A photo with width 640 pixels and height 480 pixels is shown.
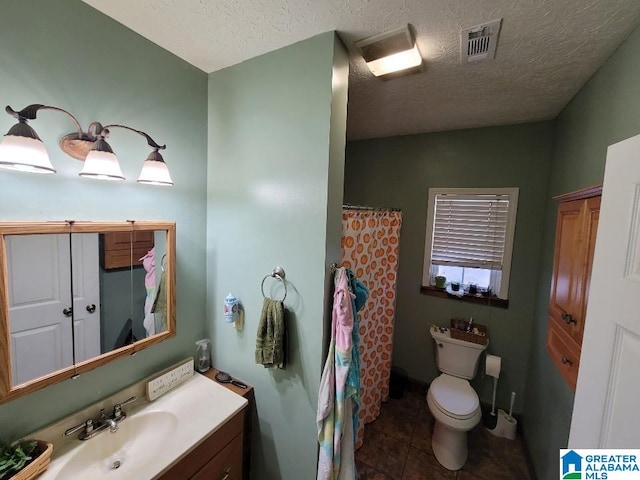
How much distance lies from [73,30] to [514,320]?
10.6 feet

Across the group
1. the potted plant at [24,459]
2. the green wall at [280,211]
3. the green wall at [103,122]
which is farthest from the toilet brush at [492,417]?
the potted plant at [24,459]

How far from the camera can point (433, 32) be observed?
3.53 ft

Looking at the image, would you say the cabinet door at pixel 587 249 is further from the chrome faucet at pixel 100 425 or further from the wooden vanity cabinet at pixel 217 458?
the chrome faucet at pixel 100 425

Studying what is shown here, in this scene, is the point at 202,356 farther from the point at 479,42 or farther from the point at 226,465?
the point at 479,42

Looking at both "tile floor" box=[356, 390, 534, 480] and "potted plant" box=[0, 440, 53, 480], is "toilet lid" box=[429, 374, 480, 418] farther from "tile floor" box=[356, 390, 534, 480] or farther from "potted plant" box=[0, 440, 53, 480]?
"potted plant" box=[0, 440, 53, 480]

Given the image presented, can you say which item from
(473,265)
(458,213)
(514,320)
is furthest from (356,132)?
(514,320)

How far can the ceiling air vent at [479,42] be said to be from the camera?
1042mm

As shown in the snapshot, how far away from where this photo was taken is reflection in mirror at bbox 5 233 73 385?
87 centimetres

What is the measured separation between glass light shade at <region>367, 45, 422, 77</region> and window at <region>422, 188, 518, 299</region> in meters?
1.27

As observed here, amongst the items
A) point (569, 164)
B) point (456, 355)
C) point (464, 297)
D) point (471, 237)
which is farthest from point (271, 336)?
point (569, 164)

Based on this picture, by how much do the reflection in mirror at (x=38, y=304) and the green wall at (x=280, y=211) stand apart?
656 millimetres

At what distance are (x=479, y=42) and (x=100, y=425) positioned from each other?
7.95 ft

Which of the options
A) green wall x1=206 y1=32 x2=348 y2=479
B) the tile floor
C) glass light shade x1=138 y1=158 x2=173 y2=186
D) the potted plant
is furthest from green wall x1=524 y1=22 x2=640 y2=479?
Answer: the potted plant

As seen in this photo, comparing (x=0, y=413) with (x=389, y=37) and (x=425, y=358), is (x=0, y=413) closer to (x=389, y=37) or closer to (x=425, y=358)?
(x=389, y=37)
